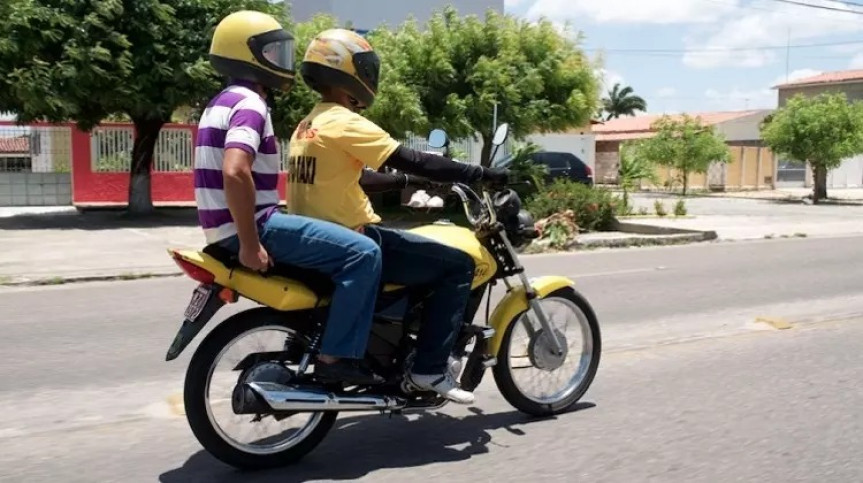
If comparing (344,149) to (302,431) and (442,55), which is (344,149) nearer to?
(302,431)

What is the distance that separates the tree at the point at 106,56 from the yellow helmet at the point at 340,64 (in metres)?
13.1

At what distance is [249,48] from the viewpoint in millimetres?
4121

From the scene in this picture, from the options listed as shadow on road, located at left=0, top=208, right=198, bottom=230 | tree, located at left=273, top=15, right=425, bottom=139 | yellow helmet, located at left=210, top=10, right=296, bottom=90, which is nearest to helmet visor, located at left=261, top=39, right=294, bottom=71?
yellow helmet, located at left=210, top=10, right=296, bottom=90

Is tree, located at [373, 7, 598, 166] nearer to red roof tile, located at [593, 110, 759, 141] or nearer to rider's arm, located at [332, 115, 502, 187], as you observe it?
rider's arm, located at [332, 115, 502, 187]

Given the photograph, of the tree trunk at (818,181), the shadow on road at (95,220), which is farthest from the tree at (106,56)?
the tree trunk at (818,181)

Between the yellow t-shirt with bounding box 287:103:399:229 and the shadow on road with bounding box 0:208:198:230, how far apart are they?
14.2 m

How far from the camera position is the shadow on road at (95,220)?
1762cm

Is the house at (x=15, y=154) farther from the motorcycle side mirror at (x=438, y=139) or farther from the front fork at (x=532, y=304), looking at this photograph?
the front fork at (x=532, y=304)

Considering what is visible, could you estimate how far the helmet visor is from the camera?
4152 mm

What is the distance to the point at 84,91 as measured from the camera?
16.5 meters

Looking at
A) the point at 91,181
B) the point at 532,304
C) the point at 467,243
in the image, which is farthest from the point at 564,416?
the point at 91,181

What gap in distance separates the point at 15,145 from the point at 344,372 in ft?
63.5

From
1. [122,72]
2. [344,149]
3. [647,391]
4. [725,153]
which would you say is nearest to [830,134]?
[725,153]

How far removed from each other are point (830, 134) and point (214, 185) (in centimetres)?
2869
